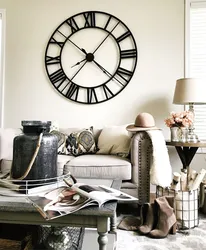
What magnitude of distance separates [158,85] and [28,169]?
2.51 metres

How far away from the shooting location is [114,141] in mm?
2891

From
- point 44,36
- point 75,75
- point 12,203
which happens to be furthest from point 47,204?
point 44,36

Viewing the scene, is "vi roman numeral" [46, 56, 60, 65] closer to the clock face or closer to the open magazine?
the clock face

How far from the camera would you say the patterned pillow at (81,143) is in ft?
9.68

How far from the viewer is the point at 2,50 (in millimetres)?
3643

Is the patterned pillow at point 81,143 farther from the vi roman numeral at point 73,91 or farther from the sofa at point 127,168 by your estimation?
the vi roman numeral at point 73,91

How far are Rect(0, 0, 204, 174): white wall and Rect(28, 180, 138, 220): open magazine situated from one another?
7.45ft

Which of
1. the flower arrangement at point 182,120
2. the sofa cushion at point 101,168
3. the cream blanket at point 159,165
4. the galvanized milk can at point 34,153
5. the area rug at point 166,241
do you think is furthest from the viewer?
the flower arrangement at point 182,120

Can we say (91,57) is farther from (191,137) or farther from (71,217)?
(71,217)

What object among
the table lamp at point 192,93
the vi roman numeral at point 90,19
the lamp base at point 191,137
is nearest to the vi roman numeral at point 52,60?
the vi roman numeral at point 90,19

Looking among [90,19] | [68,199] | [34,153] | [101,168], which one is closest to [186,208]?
[101,168]

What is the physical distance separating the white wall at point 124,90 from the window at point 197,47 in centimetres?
9

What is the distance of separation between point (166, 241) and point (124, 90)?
2054 mm

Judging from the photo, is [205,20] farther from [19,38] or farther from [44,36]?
[19,38]
